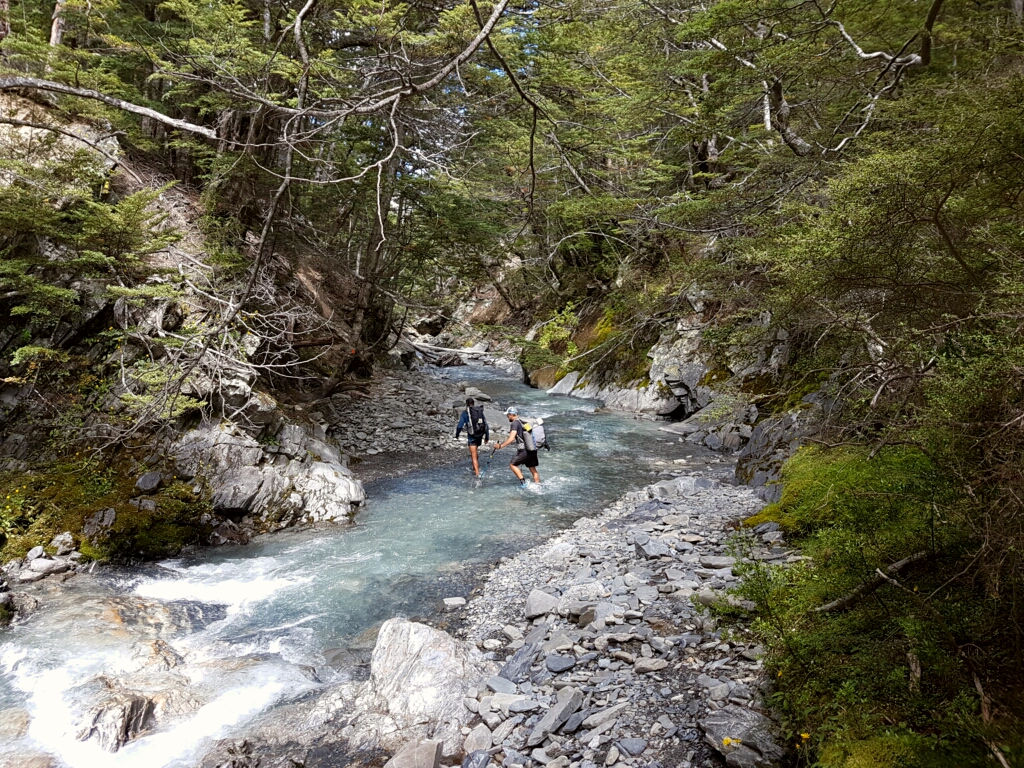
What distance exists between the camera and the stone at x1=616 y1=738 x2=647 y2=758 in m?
3.47

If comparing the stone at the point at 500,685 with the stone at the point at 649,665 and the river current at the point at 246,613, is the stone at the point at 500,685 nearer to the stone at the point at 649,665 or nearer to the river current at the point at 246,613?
the stone at the point at 649,665

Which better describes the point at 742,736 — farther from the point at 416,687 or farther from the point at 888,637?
the point at 416,687

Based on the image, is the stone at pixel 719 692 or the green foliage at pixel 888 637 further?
the stone at pixel 719 692

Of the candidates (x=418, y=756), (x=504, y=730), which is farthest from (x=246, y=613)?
(x=504, y=730)

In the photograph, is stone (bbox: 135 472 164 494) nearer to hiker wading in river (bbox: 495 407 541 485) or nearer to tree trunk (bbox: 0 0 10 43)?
hiker wading in river (bbox: 495 407 541 485)

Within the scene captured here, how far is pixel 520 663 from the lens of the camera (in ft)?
16.1

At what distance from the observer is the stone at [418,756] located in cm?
387

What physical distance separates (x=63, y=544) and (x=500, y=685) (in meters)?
6.77

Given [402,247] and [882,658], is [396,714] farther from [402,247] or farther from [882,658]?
[402,247]

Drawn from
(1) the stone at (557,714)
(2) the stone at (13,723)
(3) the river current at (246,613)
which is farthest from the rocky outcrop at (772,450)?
(2) the stone at (13,723)

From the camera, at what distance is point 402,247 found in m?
14.3

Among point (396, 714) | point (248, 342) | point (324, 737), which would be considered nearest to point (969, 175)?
point (396, 714)

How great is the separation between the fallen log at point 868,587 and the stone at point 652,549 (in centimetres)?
300

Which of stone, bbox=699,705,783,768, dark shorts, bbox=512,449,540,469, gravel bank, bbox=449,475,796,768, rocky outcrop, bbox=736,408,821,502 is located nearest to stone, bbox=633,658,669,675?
gravel bank, bbox=449,475,796,768
